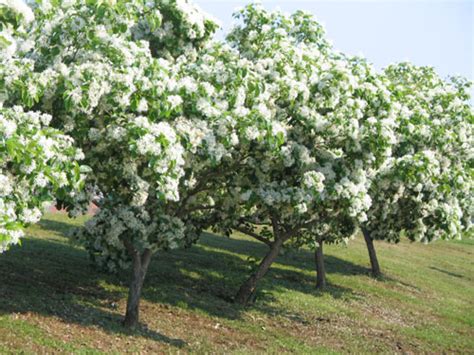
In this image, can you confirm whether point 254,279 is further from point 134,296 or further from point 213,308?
point 134,296

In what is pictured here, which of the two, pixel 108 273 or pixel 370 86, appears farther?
pixel 108 273

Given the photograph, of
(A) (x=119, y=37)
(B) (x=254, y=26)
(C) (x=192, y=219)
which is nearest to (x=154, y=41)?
(A) (x=119, y=37)

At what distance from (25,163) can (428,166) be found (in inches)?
416

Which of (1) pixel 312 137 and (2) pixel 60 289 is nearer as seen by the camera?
(1) pixel 312 137

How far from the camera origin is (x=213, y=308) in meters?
19.2

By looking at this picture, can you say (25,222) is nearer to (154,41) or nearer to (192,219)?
(154,41)

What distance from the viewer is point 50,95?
38.6 feet

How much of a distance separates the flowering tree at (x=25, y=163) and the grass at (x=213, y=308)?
4.17 meters

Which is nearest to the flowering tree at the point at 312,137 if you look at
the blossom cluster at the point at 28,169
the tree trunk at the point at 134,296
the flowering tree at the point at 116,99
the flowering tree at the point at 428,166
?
the flowering tree at the point at 428,166

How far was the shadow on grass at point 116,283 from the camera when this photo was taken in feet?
51.5

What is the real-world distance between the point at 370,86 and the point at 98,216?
8223mm

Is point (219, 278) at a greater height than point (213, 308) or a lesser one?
greater

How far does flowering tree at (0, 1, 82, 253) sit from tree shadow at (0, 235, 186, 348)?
5890 mm

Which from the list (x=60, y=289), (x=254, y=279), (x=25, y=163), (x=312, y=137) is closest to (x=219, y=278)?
(x=254, y=279)
